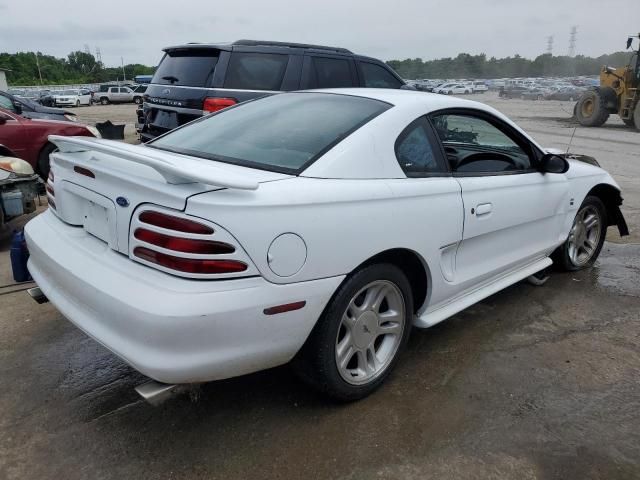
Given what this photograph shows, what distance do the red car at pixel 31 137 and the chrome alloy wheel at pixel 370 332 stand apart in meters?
6.49

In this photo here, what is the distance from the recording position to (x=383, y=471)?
2172 mm

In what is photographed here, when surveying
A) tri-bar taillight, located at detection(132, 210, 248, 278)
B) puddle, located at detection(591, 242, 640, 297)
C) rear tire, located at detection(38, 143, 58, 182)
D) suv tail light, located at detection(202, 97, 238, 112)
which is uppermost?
suv tail light, located at detection(202, 97, 238, 112)

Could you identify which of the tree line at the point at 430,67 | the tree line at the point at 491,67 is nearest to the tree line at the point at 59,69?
the tree line at the point at 430,67

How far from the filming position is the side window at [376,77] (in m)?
7.19

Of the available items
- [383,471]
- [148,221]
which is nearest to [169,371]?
[148,221]

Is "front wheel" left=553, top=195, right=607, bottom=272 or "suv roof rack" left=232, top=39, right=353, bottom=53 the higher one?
"suv roof rack" left=232, top=39, right=353, bottom=53

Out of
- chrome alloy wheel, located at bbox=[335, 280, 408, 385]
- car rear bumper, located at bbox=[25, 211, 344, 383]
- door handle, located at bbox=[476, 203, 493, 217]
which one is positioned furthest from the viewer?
door handle, located at bbox=[476, 203, 493, 217]

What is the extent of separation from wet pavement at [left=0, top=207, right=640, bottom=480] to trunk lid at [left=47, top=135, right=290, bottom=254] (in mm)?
877

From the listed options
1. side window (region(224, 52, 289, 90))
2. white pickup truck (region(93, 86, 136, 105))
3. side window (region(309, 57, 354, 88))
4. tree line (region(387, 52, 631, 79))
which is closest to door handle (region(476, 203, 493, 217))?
side window (region(224, 52, 289, 90))

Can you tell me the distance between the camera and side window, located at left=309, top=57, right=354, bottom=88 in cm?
656

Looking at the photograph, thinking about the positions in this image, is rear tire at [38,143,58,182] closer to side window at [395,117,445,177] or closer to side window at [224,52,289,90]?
side window at [224,52,289,90]

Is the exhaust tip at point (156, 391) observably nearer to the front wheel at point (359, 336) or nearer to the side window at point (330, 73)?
the front wheel at point (359, 336)

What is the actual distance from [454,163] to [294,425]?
65.4 inches

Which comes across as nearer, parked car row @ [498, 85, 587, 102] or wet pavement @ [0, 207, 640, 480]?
wet pavement @ [0, 207, 640, 480]
